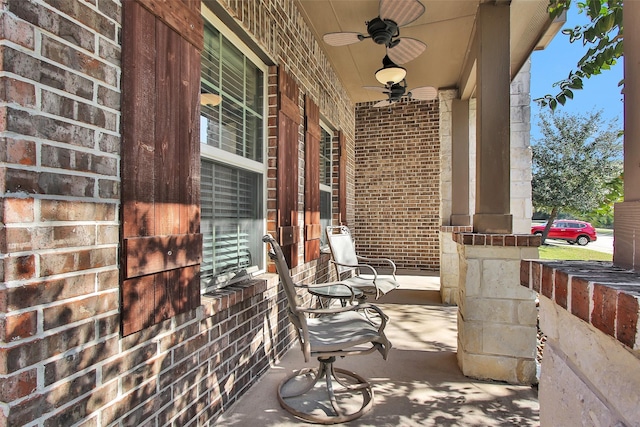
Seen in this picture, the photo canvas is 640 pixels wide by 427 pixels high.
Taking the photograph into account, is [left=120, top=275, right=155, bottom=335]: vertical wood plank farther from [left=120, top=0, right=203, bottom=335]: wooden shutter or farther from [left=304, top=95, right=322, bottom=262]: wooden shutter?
[left=304, top=95, right=322, bottom=262]: wooden shutter

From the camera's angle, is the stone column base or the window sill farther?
the stone column base

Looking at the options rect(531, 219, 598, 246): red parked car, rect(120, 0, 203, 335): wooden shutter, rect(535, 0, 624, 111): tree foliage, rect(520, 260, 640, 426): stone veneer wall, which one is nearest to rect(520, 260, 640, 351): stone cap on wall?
rect(520, 260, 640, 426): stone veneer wall

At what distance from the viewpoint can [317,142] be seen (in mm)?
3973

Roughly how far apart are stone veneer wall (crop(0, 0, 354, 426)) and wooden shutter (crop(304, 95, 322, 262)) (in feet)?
6.68

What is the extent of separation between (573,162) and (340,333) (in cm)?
1273

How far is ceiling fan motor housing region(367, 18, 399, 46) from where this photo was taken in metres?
3.23

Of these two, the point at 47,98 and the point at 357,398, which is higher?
the point at 47,98

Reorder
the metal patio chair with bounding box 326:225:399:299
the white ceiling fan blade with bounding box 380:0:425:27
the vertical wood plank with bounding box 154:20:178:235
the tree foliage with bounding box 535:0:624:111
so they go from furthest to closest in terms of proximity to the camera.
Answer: the metal patio chair with bounding box 326:225:399:299, the white ceiling fan blade with bounding box 380:0:425:27, the tree foliage with bounding box 535:0:624:111, the vertical wood plank with bounding box 154:20:178:235

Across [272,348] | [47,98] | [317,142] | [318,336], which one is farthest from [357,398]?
[317,142]

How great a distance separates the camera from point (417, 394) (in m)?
2.35

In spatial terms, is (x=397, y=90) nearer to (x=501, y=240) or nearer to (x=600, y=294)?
(x=501, y=240)

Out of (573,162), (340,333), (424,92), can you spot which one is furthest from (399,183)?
(573,162)

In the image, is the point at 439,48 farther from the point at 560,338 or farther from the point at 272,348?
the point at 560,338

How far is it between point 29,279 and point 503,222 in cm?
294
